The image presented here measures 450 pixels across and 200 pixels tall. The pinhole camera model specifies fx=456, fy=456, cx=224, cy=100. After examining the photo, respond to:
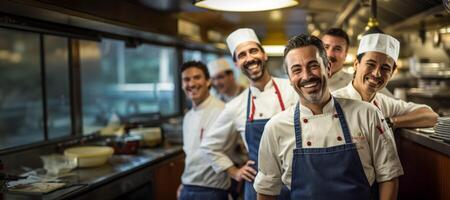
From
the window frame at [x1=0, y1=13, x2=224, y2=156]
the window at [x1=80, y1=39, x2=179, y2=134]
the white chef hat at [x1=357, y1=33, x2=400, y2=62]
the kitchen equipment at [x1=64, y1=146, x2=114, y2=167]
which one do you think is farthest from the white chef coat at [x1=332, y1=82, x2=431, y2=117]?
the window at [x1=80, y1=39, x2=179, y2=134]

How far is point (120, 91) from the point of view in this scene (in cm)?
512

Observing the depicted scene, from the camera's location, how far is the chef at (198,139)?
316 cm

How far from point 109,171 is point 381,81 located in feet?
6.62

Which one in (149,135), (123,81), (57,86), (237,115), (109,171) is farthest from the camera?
(123,81)

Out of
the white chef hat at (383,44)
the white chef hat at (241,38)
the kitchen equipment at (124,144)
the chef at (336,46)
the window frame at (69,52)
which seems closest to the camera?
the white chef hat at (383,44)

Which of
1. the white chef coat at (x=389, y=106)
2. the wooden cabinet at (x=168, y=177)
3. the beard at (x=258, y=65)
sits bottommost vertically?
the wooden cabinet at (x=168, y=177)

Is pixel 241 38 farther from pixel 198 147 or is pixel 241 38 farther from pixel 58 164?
pixel 58 164

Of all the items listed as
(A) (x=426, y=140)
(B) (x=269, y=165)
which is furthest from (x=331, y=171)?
(A) (x=426, y=140)

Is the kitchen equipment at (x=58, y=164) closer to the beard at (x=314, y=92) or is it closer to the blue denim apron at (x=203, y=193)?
the blue denim apron at (x=203, y=193)

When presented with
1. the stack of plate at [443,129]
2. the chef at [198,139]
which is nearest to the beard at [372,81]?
the stack of plate at [443,129]

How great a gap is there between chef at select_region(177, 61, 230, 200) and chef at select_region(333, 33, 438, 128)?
1186 millimetres

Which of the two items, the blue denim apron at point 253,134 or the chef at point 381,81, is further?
the blue denim apron at point 253,134

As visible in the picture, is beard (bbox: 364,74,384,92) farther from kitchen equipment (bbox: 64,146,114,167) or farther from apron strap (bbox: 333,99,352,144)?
kitchen equipment (bbox: 64,146,114,167)

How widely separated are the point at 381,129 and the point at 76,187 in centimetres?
183
